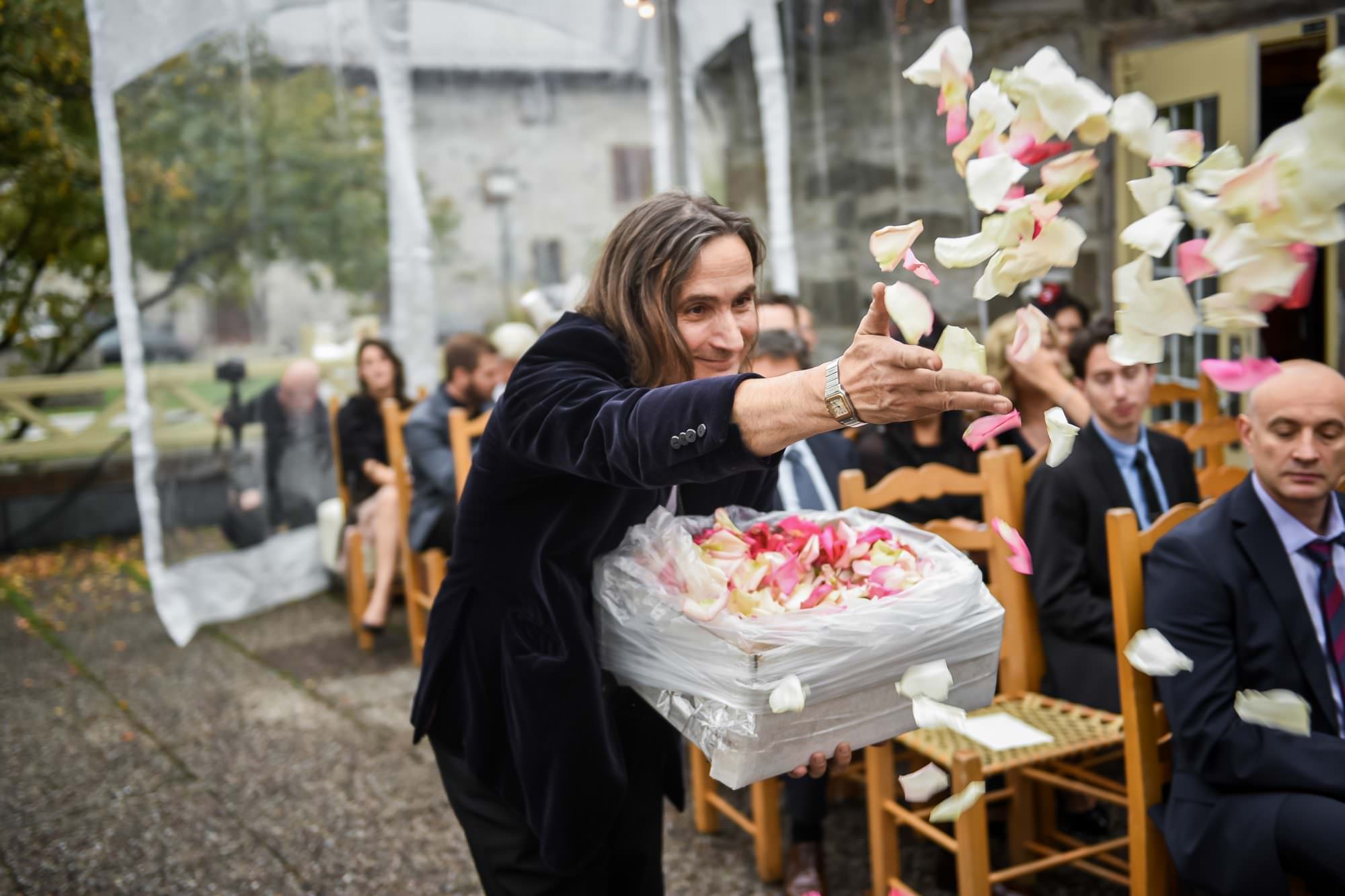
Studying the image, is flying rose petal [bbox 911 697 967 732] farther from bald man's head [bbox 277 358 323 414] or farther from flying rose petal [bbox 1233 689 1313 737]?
bald man's head [bbox 277 358 323 414]

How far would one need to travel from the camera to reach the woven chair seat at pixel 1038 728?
2.49 meters

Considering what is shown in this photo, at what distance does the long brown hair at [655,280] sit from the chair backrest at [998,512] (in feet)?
4.40

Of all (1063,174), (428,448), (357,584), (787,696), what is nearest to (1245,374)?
(1063,174)

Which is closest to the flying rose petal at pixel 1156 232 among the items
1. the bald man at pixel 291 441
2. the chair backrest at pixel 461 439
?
the chair backrest at pixel 461 439

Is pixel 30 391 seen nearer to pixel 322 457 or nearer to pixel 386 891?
pixel 322 457

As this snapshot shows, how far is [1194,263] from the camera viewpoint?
1.01 m

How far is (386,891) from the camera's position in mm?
2922

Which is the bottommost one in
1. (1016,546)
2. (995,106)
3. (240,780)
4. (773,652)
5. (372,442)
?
(240,780)

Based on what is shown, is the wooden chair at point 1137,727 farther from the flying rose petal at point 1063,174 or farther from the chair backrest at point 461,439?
the chair backrest at point 461,439

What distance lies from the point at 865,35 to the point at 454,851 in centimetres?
415

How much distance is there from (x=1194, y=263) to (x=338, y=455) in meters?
5.18

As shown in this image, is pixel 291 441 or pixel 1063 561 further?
pixel 291 441

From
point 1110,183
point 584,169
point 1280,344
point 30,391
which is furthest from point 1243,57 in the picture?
point 30,391

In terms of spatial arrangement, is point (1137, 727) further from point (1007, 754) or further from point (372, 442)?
point (372, 442)
